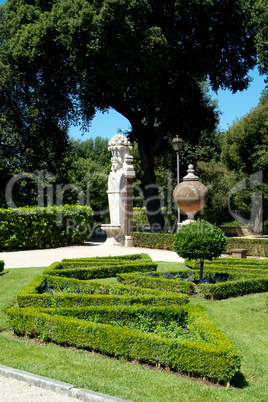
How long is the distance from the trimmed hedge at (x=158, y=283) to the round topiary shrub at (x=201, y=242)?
0.64 m

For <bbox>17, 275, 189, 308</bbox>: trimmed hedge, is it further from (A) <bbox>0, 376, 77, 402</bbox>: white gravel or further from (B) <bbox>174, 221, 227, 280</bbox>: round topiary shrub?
(A) <bbox>0, 376, 77, 402</bbox>: white gravel

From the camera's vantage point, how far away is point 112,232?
63.6ft

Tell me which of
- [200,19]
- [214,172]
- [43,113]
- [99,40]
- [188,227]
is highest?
[200,19]

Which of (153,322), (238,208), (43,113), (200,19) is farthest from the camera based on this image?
(238,208)

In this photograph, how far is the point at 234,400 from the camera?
3906mm

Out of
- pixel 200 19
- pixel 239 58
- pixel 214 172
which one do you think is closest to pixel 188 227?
pixel 200 19

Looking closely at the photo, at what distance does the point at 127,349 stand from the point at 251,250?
1117 cm

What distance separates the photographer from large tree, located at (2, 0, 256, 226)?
19828mm

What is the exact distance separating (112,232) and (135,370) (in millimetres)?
14810

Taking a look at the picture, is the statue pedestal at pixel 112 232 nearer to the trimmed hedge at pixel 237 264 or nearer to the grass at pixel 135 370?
the trimmed hedge at pixel 237 264

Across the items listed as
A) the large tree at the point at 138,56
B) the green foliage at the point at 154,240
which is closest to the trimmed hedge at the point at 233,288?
the green foliage at the point at 154,240

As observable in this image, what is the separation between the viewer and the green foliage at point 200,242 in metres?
8.55

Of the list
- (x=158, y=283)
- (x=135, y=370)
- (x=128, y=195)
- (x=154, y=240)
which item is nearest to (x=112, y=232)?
(x=128, y=195)

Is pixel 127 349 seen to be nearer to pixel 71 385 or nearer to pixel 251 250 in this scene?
pixel 71 385
